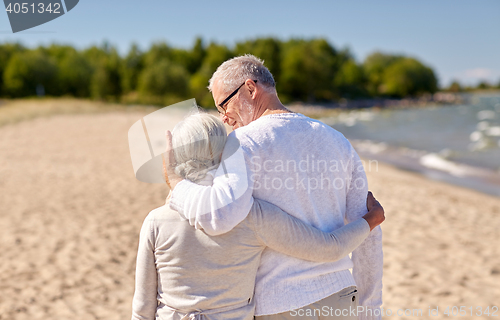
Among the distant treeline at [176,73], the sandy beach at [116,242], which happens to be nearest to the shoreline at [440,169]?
the sandy beach at [116,242]

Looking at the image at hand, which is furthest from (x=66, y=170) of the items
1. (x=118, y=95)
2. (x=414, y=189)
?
(x=118, y=95)

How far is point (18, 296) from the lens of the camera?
11.8 ft

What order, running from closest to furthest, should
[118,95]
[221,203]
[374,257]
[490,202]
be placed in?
1. [221,203]
2. [374,257]
3. [490,202]
4. [118,95]

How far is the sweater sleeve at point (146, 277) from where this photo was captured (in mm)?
1340

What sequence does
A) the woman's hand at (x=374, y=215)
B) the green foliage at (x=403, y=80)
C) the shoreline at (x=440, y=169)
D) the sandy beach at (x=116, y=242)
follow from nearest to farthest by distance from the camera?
the woman's hand at (x=374, y=215)
the sandy beach at (x=116, y=242)
the shoreline at (x=440, y=169)
the green foliage at (x=403, y=80)

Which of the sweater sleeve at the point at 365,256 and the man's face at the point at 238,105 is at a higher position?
the man's face at the point at 238,105

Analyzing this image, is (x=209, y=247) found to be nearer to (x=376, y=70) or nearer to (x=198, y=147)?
(x=198, y=147)

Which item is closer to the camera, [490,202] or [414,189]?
[490,202]

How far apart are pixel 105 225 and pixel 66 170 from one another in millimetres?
4714

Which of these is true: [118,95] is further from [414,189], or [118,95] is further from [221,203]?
[221,203]

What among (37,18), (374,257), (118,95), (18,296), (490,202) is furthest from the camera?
(118,95)

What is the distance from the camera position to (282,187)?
1332 mm

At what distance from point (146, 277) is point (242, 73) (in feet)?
2.86

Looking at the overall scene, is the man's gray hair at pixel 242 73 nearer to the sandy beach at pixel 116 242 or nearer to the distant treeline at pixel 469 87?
the sandy beach at pixel 116 242
